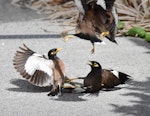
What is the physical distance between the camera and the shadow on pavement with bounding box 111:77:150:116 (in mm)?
3570

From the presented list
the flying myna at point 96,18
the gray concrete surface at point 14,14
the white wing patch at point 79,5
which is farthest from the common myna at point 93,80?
the gray concrete surface at point 14,14

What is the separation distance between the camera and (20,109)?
11.9ft

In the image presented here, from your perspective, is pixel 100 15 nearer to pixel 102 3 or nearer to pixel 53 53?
pixel 102 3

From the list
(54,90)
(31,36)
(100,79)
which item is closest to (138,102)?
(100,79)

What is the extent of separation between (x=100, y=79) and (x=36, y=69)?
1.62 ft

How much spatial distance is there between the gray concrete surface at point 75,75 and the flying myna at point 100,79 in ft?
0.18

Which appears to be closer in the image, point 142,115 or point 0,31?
point 142,115

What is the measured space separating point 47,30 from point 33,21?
639 millimetres

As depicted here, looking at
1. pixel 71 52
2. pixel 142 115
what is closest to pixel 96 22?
pixel 142 115

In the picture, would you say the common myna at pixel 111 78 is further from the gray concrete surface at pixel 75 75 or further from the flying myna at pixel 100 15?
the flying myna at pixel 100 15

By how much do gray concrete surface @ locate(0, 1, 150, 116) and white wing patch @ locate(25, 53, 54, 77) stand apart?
0.62 feet

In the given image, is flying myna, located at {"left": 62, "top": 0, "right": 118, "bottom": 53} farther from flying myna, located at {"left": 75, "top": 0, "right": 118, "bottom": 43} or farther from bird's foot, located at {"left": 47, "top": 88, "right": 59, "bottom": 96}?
bird's foot, located at {"left": 47, "top": 88, "right": 59, "bottom": 96}

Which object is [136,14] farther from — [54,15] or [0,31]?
[0,31]

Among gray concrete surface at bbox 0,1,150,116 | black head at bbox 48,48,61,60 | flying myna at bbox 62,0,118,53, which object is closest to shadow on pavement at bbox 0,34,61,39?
gray concrete surface at bbox 0,1,150,116
